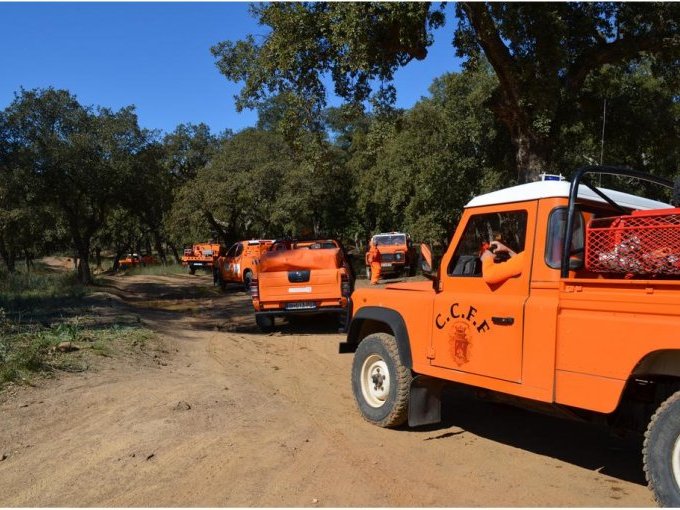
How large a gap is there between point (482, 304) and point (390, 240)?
22983 millimetres

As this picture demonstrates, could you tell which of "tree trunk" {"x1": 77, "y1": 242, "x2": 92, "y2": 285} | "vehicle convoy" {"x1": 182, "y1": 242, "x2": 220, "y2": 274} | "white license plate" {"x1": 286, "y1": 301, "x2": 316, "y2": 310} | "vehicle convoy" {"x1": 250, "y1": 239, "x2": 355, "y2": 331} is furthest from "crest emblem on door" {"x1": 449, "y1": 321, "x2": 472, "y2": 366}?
"vehicle convoy" {"x1": 182, "y1": 242, "x2": 220, "y2": 274}

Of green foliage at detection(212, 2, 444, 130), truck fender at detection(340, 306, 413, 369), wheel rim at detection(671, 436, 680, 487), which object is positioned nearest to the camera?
wheel rim at detection(671, 436, 680, 487)

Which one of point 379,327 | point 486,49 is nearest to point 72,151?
point 486,49

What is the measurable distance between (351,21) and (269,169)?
988 inches

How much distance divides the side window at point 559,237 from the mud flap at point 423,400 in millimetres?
1718

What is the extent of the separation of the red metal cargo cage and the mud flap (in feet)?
6.60

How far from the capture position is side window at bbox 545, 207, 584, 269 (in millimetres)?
4234

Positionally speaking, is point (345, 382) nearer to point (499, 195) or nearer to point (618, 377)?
point (499, 195)

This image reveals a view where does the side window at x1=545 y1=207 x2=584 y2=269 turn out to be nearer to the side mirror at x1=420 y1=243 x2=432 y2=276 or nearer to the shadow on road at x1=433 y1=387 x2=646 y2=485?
the side mirror at x1=420 y1=243 x2=432 y2=276

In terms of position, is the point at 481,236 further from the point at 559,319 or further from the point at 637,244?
the point at 637,244

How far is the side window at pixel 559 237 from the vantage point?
423 cm

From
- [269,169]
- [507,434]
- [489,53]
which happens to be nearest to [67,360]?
[507,434]

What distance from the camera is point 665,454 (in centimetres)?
349

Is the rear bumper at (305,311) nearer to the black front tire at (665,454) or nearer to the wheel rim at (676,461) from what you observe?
the black front tire at (665,454)
